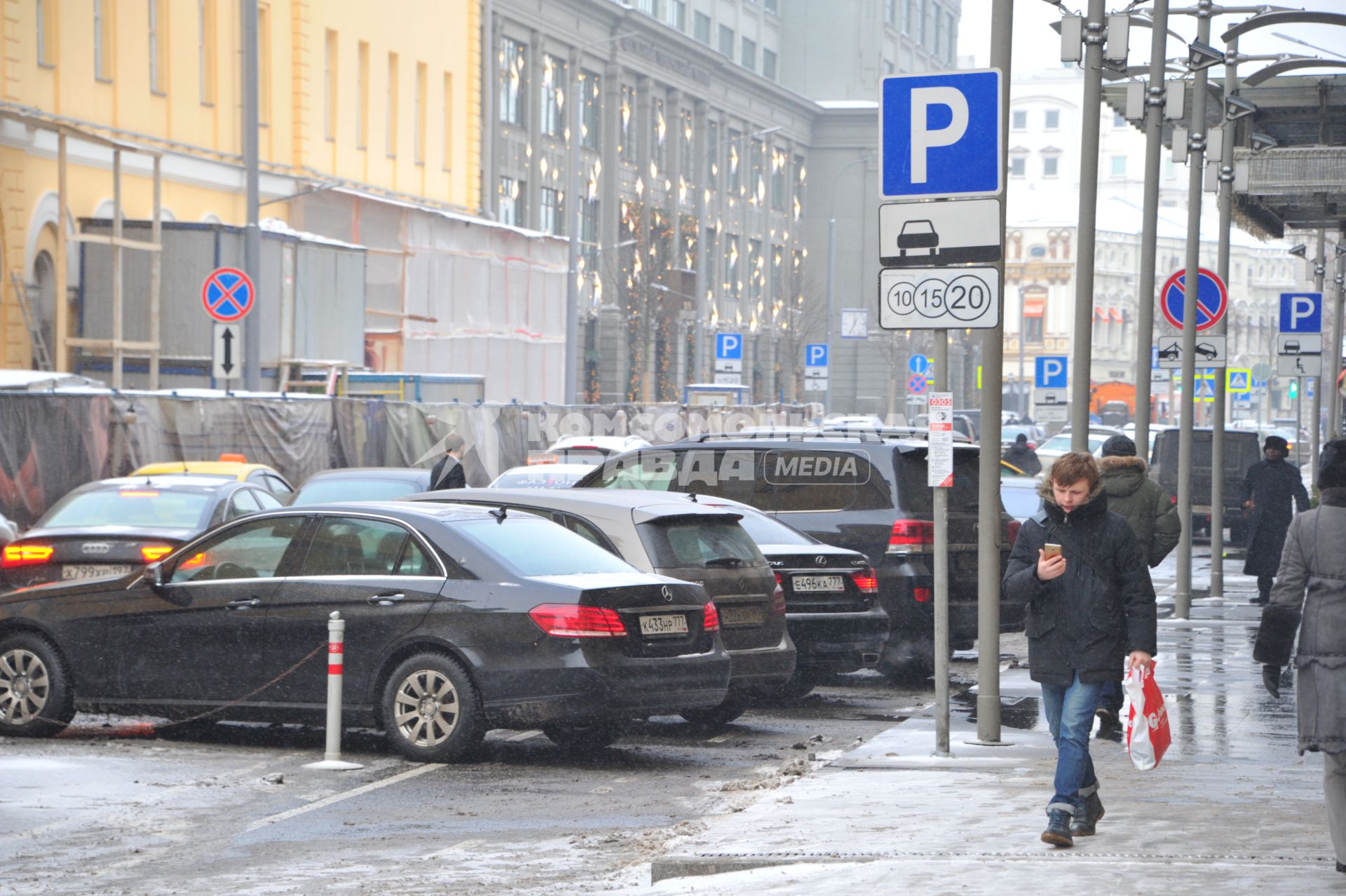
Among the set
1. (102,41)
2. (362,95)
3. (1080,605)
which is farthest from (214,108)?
(1080,605)

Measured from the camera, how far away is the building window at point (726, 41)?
95.6 meters

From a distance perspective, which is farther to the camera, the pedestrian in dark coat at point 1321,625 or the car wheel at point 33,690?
the car wheel at point 33,690

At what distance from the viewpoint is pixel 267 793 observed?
1041 centimetres

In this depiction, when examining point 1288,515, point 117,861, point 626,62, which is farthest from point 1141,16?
point 626,62

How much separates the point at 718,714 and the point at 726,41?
281 feet

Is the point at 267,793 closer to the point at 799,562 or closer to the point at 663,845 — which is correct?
the point at 663,845

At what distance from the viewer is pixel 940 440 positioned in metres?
10.9

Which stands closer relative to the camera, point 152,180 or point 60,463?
point 60,463

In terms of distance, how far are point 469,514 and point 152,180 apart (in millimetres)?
31491

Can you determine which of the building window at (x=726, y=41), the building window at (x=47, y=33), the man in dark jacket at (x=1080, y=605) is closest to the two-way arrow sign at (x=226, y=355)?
the building window at (x=47, y=33)

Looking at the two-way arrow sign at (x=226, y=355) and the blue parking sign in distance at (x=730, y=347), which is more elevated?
the blue parking sign in distance at (x=730, y=347)

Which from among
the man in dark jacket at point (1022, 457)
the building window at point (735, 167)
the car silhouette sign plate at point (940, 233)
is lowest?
the man in dark jacket at point (1022, 457)

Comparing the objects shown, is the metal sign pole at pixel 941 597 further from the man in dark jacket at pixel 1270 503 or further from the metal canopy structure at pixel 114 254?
the metal canopy structure at pixel 114 254

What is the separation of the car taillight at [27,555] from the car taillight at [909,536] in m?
6.05
